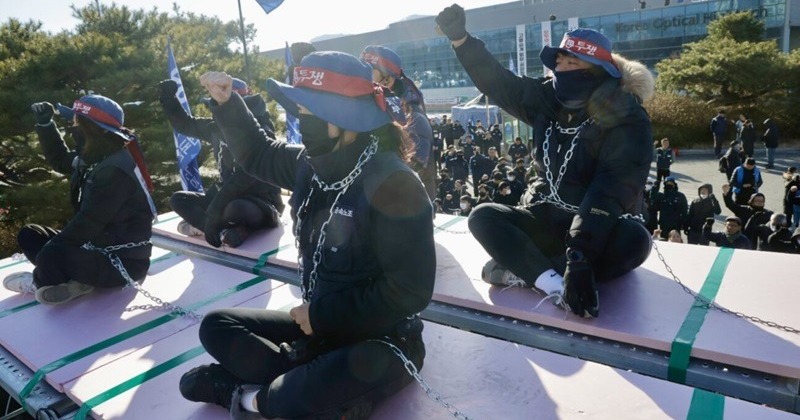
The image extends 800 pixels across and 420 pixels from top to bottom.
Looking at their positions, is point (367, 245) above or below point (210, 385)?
above

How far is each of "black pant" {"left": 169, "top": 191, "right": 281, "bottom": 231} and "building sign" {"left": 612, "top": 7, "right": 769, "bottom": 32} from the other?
110ft

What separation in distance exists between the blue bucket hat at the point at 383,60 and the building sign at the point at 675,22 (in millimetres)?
32931

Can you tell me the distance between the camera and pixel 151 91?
12.8 metres

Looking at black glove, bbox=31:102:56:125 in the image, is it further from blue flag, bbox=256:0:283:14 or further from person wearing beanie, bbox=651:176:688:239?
person wearing beanie, bbox=651:176:688:239

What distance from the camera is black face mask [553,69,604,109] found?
321 cm

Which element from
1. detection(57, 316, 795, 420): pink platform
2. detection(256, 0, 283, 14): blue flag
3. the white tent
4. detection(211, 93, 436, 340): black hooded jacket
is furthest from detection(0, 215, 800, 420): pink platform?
the white tent

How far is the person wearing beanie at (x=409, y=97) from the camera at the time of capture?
4.38 meters

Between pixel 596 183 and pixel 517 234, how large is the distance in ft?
1.88

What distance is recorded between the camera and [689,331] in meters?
2.69

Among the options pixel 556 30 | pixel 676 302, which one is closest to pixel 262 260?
pixel 676 302

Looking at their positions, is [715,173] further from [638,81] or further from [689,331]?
[689,331]

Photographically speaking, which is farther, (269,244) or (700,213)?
(700,213)

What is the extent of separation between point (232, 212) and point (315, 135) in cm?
299

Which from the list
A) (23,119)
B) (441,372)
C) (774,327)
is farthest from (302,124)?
(23,119)
